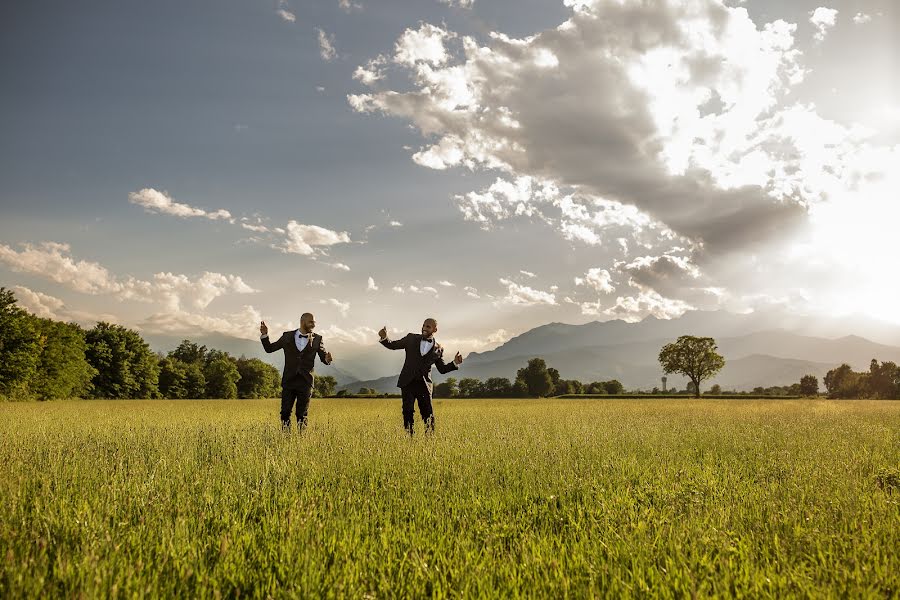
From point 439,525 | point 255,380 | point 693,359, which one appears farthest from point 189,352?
point 439,525

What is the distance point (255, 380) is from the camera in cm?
9638

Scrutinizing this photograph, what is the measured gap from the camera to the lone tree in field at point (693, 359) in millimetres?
96750

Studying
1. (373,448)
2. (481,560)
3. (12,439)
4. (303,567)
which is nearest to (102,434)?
(12,439)

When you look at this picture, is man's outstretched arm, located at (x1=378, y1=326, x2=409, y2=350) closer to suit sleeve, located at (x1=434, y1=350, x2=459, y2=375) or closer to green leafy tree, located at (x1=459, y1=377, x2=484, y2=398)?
suit sleeve, located at (x1=434, y1=350, x2=459, y2=375)

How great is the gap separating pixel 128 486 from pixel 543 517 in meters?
4.36

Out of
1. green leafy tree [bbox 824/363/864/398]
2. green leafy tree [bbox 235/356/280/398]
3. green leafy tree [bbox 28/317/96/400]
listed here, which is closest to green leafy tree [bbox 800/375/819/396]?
green leafy tree [bbox 824/363/864/398]

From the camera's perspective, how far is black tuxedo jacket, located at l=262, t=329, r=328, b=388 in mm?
10984

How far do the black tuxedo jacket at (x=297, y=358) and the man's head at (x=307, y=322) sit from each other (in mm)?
286

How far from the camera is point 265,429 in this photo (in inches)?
488

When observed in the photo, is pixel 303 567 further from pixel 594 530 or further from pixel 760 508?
pixel 760 508

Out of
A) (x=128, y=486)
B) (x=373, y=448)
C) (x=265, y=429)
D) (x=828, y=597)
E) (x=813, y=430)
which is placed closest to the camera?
(x=828, y=597)

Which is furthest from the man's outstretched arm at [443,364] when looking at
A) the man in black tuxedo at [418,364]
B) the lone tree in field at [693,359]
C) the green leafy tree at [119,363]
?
the lone tree in field at [693,359]

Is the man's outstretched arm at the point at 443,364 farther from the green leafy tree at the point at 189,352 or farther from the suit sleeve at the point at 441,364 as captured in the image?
the green leafy tree at the point at 189,352

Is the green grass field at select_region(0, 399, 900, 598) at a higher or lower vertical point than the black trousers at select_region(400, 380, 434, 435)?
lower
